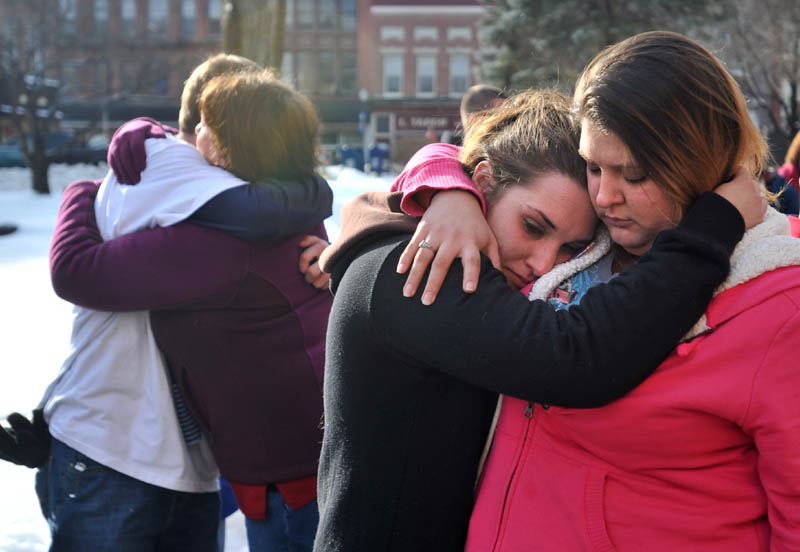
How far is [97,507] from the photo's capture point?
228cm

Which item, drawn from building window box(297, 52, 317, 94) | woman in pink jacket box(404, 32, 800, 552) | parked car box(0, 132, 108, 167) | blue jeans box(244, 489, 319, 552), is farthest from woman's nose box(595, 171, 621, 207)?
building window box(297, 52, 317, 94)

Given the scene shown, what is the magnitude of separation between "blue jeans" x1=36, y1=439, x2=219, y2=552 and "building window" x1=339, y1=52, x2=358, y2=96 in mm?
41189

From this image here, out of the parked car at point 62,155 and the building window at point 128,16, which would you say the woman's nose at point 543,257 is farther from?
the building window at point 128,16

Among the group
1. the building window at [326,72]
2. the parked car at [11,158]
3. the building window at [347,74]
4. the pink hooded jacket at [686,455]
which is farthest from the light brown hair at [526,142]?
the building window at [326,72]

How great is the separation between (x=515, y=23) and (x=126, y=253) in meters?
19.8

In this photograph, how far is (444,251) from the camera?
59.7 inches

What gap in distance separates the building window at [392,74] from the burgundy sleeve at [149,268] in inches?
1585

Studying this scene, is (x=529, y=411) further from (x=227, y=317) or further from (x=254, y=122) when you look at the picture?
(x=254, y=122)

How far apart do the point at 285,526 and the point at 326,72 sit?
4208cm

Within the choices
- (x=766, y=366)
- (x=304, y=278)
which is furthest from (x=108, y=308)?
(x=766, y=366)

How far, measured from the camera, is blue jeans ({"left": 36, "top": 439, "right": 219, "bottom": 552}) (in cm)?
228

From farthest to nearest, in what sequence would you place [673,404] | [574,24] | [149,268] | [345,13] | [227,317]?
[345,13]
[574,24]
[227,317]
[149,268]
[673,404]

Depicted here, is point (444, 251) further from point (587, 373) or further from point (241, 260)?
point (241, 260)

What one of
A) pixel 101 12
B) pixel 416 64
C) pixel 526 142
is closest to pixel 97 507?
pixel 526 142
